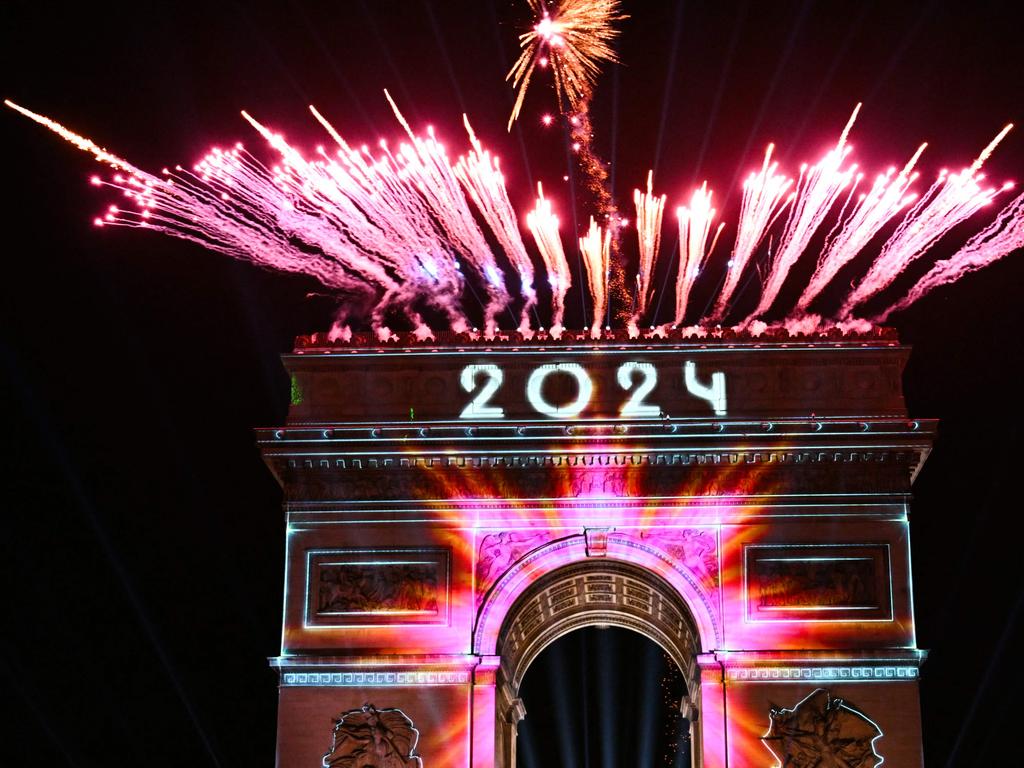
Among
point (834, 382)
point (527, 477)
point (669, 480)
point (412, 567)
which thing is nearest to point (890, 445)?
point (834, 382)

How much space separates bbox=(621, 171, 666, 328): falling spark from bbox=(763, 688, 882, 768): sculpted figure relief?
826 centimetres

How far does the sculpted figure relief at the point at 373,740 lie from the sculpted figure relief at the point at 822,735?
250 inches

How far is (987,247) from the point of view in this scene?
32.6 m

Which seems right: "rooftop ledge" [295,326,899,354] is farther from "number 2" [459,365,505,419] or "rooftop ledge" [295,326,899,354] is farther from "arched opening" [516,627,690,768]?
"arched opening" [516,627,690,768]

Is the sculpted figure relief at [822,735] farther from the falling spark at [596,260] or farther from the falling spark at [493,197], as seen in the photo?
the falling spark at [493,197]

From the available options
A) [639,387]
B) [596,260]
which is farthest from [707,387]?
[596,260]

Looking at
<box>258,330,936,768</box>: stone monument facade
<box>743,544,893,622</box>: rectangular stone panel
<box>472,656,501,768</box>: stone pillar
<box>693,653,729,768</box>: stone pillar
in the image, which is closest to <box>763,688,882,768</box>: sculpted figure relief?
<box>258,330,936,768</box>: stone monument facade

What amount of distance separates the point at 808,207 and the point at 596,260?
4233 millimetres

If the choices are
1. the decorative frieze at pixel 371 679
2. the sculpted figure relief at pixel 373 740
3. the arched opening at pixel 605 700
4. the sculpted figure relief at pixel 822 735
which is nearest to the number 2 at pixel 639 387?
the decorative frieze at pixel 371 679

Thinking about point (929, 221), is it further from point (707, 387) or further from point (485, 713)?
point (485, 713)

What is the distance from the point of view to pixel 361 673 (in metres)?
32.2

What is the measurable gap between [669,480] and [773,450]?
1995 millimetres

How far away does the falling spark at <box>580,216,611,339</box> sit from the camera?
34.4 meters

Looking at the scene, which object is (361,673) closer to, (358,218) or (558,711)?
(358,218)
